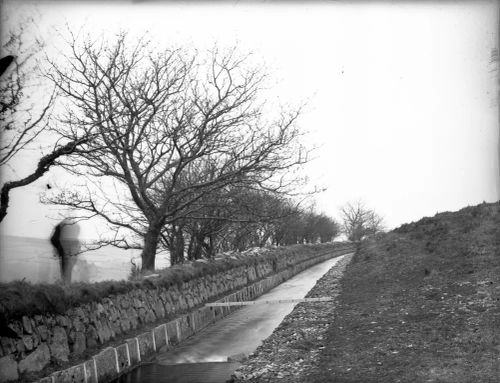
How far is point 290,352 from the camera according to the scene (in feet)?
28.4

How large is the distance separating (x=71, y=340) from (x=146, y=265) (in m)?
8.43

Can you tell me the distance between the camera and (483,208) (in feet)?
70.5

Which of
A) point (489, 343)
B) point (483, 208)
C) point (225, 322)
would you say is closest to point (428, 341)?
point (489, 343)

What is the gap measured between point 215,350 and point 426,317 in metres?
4.73

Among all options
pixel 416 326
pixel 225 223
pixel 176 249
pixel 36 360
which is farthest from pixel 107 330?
pixel 225 223

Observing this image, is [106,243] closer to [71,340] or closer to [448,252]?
[71,340]

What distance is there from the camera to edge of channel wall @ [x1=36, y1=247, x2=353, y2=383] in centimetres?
729

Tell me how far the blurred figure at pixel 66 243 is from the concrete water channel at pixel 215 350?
553 cm

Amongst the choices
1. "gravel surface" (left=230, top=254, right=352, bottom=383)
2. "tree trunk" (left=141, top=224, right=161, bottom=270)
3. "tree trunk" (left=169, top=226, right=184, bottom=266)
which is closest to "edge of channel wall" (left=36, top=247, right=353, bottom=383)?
"gravel surface" (left=230, top=254, right=352, bottom=383)

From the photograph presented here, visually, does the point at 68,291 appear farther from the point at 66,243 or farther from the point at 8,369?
the point at 66,243

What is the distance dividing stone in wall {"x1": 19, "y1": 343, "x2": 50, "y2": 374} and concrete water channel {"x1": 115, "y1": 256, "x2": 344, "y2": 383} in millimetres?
1684

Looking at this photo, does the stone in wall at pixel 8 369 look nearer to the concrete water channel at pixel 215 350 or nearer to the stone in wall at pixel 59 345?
the stone in wall at pixel 59 345

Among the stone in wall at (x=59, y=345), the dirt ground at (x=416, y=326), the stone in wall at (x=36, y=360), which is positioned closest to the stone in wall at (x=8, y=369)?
the stone in wall at (x=36, y=360)

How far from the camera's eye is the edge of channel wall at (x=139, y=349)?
7289 millimetres
